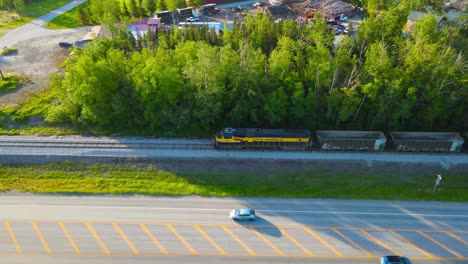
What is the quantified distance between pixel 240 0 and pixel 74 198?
76478 millimetres

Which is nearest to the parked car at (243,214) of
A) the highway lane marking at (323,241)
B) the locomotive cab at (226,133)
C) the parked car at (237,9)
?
the highway lane marking at (323,241)

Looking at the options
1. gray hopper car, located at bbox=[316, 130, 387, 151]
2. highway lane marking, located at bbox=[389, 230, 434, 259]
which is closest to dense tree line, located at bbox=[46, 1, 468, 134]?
gray hopper car, located at bbox=[316, 130, 387, 151]

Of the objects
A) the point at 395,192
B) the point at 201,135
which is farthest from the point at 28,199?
the point at 395,192

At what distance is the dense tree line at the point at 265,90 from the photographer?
43406 millimetres

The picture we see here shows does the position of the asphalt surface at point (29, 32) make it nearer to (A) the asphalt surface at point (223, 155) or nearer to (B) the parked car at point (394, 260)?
(A) the asphalt surface at point (223, 155)

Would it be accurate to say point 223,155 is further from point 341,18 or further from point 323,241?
point 341,18

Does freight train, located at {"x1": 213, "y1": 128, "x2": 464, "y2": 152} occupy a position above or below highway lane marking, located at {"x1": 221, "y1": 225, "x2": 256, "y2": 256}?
above

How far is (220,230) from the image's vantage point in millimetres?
33938

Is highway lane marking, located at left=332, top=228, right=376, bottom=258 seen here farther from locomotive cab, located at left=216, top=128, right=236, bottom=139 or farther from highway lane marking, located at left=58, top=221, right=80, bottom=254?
highway lane marking, located at left=58, top=221, right=80, bottom=254

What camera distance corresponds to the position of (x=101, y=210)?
3597cm

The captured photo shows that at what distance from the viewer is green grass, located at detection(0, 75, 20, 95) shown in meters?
57.5

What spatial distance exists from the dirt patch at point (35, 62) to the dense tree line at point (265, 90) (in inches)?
472

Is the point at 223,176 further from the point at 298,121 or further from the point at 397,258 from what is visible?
the point at 397,258

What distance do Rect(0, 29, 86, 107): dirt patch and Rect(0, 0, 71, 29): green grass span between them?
50.8 feet
